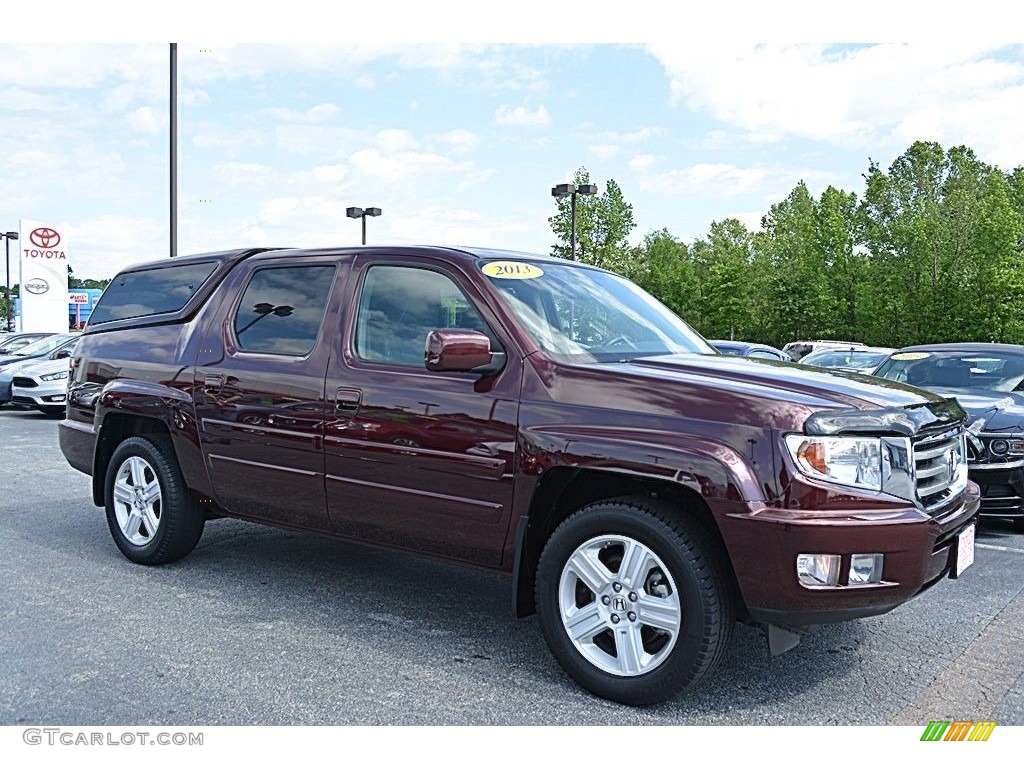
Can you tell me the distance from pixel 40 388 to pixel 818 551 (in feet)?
52.0

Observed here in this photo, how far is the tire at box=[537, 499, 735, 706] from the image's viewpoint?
3.56 metres

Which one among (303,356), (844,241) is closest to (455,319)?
(303,356)

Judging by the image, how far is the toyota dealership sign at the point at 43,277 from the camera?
90.5 feet

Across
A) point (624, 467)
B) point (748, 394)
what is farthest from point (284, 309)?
point (748, 394)

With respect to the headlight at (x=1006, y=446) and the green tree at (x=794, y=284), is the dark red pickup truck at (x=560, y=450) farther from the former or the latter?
the green tree at (x=794, y=284)

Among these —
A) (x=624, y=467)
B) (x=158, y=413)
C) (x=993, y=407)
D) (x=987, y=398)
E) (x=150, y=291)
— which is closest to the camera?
(x=624, y=467)

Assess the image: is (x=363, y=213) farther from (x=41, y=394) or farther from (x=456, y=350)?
(x=456, y=350)

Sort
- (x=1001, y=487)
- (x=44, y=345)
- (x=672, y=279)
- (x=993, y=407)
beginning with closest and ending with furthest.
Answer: (x=1001, y=487), (x=993, y=407), (x=44, y=345), (x=672, y=279)

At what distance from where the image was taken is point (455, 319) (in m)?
4.43

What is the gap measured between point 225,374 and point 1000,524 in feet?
20.4

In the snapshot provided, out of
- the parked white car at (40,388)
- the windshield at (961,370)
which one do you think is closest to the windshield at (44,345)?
the parked white car at (40,388)

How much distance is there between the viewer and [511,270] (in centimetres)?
459

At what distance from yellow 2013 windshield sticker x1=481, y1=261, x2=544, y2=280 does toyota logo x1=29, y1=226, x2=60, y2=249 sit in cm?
2734

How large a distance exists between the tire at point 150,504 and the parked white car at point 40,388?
1136 centimetres
